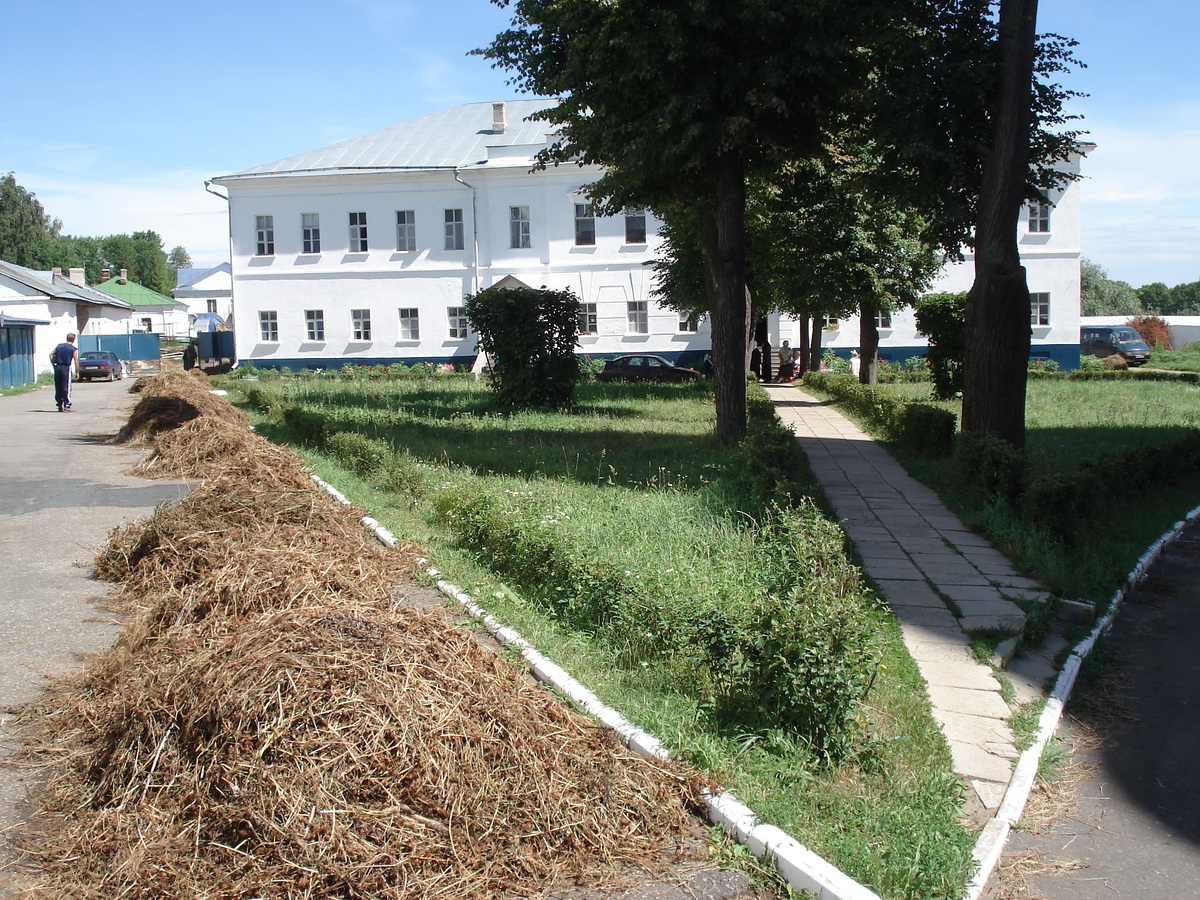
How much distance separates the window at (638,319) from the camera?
38.9 meters

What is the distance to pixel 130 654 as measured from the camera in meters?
5.11

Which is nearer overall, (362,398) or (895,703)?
(895,703)

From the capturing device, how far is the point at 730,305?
46.7 feet

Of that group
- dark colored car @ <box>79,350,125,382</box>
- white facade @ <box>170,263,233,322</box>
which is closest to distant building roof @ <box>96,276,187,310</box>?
white facade @ <box>170,263,233,322</box>

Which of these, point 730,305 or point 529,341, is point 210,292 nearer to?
point 529,341

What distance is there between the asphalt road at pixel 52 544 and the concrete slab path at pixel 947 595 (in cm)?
417

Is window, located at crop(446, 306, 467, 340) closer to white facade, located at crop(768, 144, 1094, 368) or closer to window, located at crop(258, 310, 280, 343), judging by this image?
window, located at crop(258, 310, 280, 343)

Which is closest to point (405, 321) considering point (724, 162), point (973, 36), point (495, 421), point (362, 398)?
point (362, 398)

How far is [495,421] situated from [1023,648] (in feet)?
38.7

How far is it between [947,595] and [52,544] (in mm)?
7545

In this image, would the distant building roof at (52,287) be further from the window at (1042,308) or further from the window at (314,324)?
the window at (1042,308)

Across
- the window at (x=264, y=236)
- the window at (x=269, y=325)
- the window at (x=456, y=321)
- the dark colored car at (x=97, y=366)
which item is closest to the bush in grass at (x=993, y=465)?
the window at (x=456, y=321)

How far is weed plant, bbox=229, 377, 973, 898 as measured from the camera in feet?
12.8

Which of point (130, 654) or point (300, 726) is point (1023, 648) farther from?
point (130, 654)
